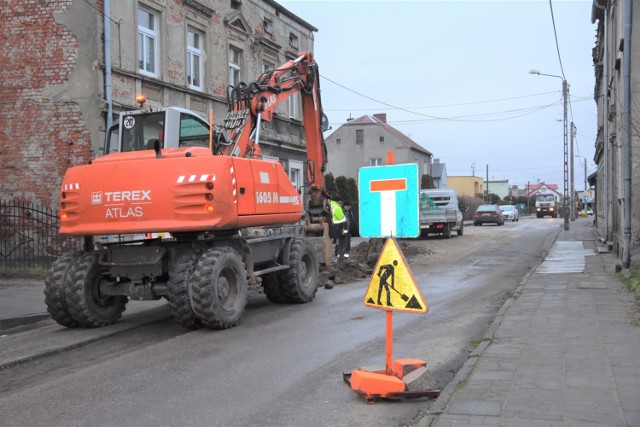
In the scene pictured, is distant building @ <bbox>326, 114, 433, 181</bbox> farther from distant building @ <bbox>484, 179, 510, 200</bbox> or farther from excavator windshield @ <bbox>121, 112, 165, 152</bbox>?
distant building @ <bbox>484, 179, 510, 200</bbox>

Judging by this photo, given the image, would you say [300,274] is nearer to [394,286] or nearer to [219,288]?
[219,288]

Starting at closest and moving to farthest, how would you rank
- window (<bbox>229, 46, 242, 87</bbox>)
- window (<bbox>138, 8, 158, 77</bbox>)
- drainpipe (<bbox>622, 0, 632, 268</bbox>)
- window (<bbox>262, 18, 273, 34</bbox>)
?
drainpipe (<bbox>622, 0, 632, 268</bbox>) < window (<bbox>138, 8, 158, 77</bbox>) < window (<bbox>229, 46, 242, 87</bbox>) < window (<bbox>262, 18, 273, 34</bbox>)

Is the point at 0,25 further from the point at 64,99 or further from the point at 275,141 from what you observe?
the point at 275,141

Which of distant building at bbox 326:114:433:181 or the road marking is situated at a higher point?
distant building at bbox 326:114:433:181

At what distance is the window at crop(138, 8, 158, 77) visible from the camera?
15.7 meters

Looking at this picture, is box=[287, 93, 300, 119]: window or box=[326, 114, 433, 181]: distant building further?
box=[326, 114, 433, 181]: distant building

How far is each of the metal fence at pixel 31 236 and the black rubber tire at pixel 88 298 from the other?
6297mm

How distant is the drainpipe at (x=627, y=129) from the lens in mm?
12219

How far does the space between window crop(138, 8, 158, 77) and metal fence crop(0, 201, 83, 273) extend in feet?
14.8

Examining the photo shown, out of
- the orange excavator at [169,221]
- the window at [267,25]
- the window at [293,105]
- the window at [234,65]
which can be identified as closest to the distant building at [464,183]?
the window at [293,105]

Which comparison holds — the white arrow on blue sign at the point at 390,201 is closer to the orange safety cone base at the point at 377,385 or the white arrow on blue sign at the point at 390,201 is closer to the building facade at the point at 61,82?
the orange safety cone base at the point at 377,385

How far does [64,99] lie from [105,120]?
1.09 meters

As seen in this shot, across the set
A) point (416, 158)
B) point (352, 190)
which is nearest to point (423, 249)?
point (352, 190)

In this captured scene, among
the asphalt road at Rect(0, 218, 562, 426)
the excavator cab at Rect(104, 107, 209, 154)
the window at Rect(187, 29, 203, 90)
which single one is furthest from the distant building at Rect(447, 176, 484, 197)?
the excavator cab at Rect(104, 107, 209, 154)
